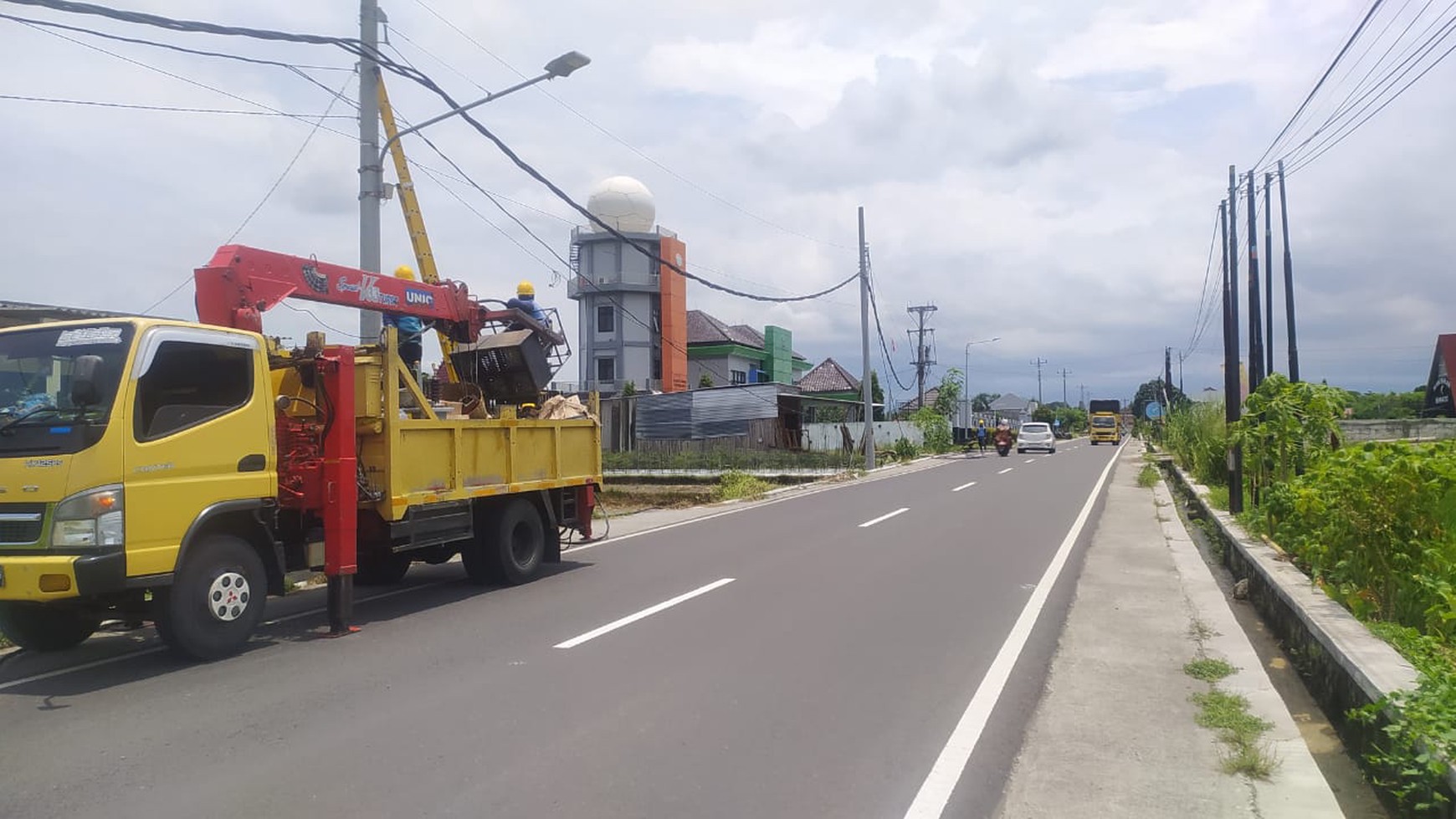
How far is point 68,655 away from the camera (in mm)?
7840

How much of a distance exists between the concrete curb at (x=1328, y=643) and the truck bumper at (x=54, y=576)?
7584 millimetres

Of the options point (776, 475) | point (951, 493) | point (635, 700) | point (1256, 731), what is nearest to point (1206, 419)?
point (951, 493)

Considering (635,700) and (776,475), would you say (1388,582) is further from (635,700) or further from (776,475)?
(776,475)

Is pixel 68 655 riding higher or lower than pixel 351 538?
lower

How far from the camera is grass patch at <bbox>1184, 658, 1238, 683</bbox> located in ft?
23.0

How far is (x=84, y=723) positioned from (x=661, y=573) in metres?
6.31

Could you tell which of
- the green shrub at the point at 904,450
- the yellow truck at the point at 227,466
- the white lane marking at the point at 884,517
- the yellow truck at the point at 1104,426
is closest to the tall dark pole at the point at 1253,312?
the white lane marking at the point at 884,517

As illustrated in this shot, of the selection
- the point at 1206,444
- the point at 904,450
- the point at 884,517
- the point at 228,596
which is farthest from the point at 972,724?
the point at 904,450

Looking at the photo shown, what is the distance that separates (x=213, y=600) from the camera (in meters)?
7.45

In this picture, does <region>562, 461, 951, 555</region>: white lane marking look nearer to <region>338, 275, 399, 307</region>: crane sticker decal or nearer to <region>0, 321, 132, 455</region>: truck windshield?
<region>338, 275, 399, 307</region>: crane sticker decal

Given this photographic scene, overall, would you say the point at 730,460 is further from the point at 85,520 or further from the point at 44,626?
the point at 85,520

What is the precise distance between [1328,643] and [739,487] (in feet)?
66.1

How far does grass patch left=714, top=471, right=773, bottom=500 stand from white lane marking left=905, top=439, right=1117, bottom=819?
47.2ft

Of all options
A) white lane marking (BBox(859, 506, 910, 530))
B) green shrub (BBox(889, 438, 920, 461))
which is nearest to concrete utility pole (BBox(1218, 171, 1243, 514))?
white lane marking (BBox(859, 506, 910, 530))
